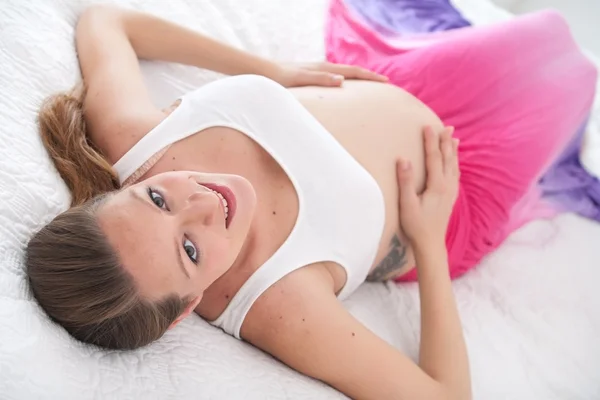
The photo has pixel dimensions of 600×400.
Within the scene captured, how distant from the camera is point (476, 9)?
6.34ft

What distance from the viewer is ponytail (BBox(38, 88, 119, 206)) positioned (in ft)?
2.92

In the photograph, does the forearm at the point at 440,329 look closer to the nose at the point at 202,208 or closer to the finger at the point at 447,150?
the finger at the point at 447,150

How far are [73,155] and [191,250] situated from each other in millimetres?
270

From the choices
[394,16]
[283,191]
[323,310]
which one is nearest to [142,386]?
[323,310]

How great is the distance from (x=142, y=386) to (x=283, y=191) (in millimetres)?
423

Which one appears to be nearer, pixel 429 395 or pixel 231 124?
pixel 429 395

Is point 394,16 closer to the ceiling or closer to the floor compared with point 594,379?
closer to the ceiling

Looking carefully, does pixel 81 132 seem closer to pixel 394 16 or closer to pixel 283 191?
pixel 283 191

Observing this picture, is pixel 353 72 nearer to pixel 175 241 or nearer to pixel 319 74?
pixel 319 74

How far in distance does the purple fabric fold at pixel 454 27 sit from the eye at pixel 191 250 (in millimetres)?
981

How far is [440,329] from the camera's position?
3.34 feet

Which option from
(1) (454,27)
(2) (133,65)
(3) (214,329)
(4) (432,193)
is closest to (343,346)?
(3) (214,329)

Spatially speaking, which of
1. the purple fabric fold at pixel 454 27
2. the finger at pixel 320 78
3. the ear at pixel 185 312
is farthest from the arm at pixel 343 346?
the purple fabric fold at pixel 454 27

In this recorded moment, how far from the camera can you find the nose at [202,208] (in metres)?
0.80
